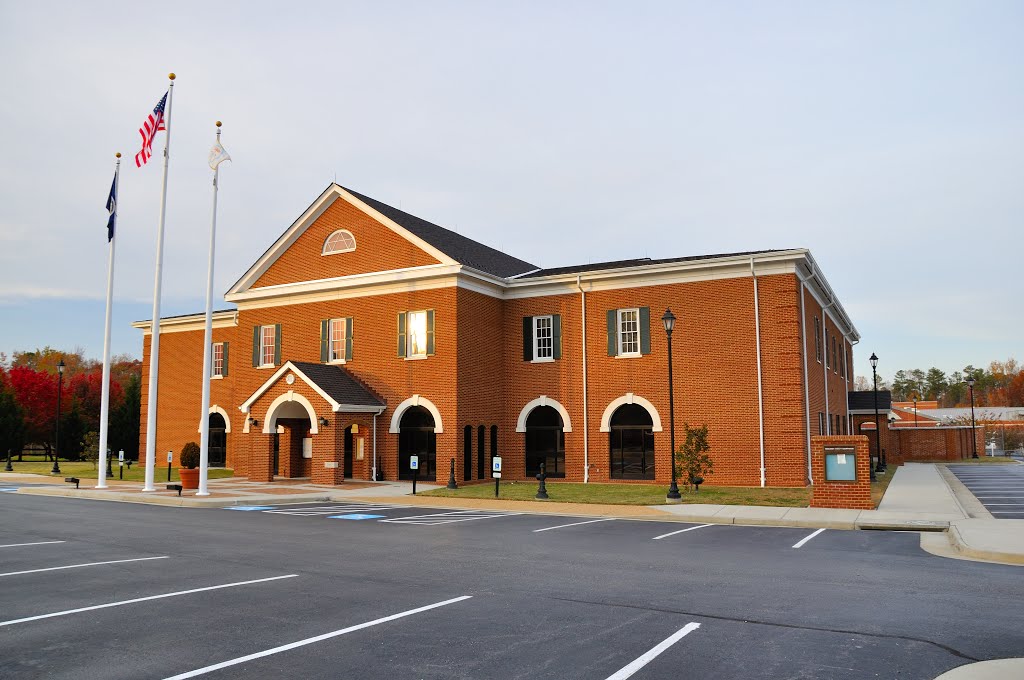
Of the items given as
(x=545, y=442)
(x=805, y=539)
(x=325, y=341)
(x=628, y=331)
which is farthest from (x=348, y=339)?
(x=805, y=539)

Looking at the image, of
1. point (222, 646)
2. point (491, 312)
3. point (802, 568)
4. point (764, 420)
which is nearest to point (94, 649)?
point (222, 646)

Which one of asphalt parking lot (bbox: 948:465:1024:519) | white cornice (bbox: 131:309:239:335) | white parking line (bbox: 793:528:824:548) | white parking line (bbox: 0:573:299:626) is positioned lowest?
asphalt parking lot (bbox: 948:465:1024:519)

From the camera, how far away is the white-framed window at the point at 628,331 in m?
29.4

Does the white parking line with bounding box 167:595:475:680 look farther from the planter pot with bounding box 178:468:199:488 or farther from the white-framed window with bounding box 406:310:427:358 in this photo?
the white-framed window with bounding box 406:310:427:358

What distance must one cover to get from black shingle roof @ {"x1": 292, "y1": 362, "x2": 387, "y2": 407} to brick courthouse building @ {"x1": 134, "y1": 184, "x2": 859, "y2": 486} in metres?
0.09

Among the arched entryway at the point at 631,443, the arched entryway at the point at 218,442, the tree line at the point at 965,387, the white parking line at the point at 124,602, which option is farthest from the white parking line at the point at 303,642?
the tree line at the point at 965,387

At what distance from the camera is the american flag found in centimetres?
2581

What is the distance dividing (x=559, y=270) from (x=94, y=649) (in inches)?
1111

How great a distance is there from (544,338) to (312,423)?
972 cm

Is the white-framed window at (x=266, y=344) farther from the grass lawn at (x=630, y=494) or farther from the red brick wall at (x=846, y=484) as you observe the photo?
the red brick wall at (x=846, y=484)

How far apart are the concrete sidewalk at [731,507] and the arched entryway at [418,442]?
101cm

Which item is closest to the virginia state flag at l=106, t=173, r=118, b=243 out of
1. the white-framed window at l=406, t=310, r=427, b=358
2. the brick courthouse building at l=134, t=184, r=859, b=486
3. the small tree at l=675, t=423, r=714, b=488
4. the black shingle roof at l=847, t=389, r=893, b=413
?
the brick courthouse building at l=134, t=184, r=859, b=486

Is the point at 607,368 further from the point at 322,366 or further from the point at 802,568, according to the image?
the point at 802,568

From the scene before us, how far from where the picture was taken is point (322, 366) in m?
31.1
